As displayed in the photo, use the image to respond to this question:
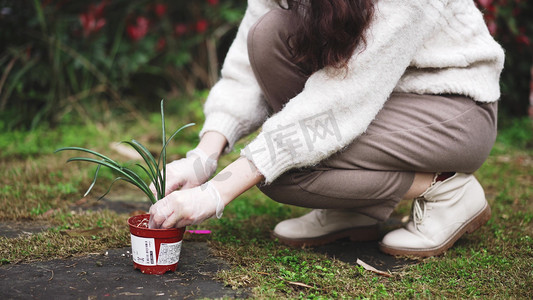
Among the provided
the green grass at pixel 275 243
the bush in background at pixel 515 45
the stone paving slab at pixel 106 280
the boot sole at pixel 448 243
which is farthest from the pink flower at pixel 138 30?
the boot sole at pixel 448 243

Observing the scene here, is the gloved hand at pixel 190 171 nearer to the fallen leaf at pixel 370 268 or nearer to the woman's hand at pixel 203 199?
the woman's hand at pixel 203 199

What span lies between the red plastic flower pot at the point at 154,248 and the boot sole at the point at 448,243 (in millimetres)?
673

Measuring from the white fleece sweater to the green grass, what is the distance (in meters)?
0.28

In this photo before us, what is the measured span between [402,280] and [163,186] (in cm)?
67

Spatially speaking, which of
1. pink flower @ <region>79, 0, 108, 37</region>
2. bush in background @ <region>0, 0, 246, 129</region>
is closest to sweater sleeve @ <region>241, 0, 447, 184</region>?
bush in background @ <region>0, 0, 246, 129</region>

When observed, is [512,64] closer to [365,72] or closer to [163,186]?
[365,72]

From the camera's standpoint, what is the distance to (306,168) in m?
1.39

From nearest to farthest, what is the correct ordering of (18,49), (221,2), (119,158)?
1. (119,158)
2. (18,49)
3. (221,2)

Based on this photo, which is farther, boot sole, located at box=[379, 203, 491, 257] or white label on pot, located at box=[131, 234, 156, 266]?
boot sole, located at box=[379, 203, 491, 257]

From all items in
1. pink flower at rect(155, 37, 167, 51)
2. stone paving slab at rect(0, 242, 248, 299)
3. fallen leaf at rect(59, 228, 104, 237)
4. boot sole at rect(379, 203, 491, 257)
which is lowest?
boot sole at rect(379, 203, 491, 257)

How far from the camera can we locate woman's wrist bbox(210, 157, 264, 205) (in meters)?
1.25

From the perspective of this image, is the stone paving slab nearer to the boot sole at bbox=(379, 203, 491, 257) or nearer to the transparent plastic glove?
the transparent plastic glove

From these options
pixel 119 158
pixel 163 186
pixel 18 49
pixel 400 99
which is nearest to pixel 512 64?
pixel 400 99

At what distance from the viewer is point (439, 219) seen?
1529mm
